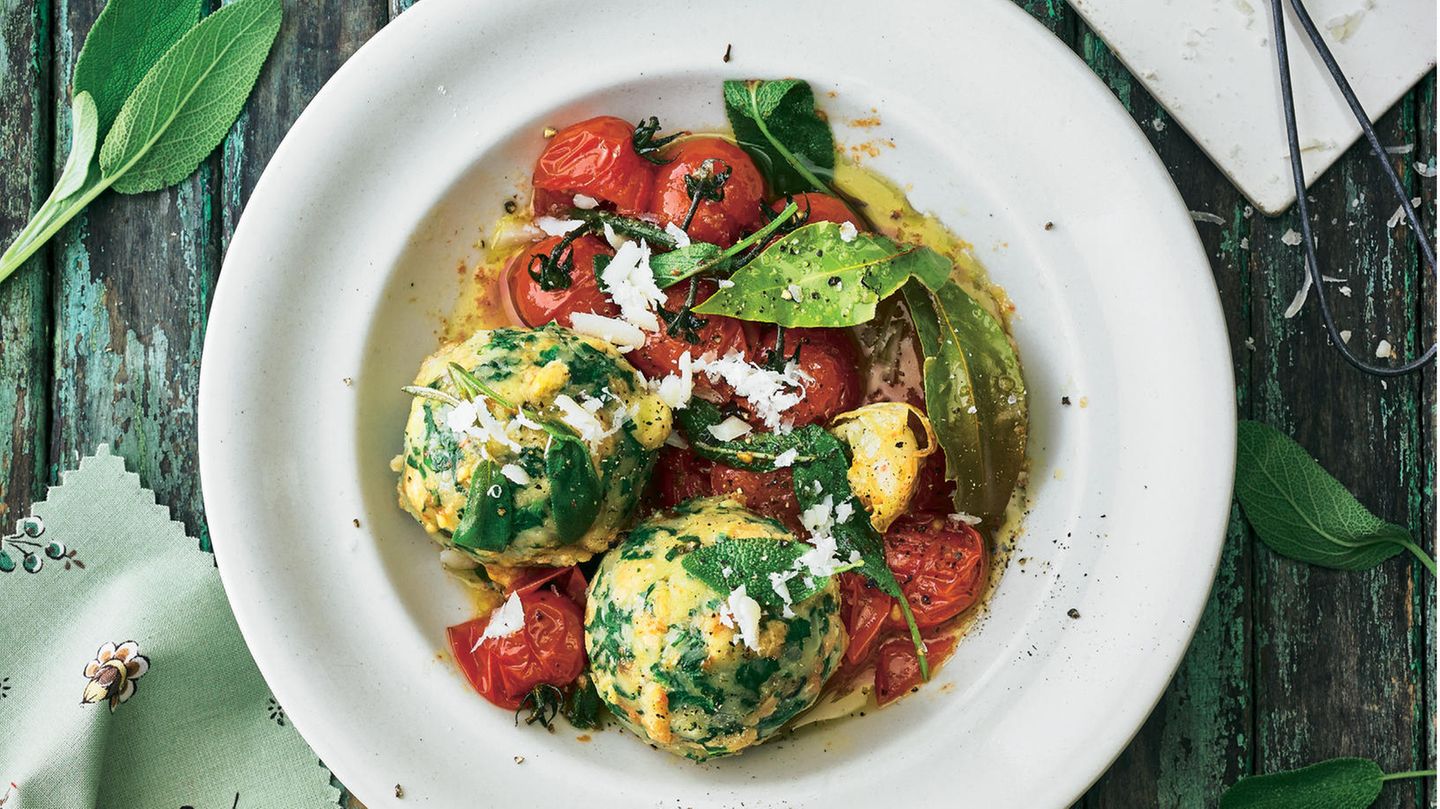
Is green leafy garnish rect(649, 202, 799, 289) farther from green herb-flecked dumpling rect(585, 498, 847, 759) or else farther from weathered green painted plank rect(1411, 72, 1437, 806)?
weathered green painted plank rect(1411, 72, 1437, 806)

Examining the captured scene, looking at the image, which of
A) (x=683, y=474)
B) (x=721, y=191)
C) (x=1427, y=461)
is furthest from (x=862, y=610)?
(x=1427, y=461)

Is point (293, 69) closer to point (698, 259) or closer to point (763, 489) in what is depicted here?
point (698, 259)

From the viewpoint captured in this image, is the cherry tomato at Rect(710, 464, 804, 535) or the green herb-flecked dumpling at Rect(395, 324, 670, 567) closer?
the green herb-flecked dumpling at Rect(395, 324, 670, 567)

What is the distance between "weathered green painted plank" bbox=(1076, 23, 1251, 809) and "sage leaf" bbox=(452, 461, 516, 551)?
51.6 inches

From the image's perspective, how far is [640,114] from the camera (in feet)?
6.81

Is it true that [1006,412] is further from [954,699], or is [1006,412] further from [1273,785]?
[1273,785]

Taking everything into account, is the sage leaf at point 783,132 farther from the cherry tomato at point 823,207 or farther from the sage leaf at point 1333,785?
the sage leaf at point 1333,785

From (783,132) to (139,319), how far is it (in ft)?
4.43

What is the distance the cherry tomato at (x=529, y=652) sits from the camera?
201 cm

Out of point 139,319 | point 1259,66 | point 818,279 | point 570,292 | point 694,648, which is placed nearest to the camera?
point 694,648

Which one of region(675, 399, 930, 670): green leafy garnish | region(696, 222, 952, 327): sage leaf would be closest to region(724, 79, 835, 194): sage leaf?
region(696, 222, 952, 327): sage leaf

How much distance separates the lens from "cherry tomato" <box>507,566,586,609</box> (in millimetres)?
2064

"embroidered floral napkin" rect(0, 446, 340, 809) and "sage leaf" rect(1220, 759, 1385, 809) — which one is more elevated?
"sage leaf" rect(1220, 759, 1385, 809)

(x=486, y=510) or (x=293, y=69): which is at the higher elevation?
(x=293, y=69)
